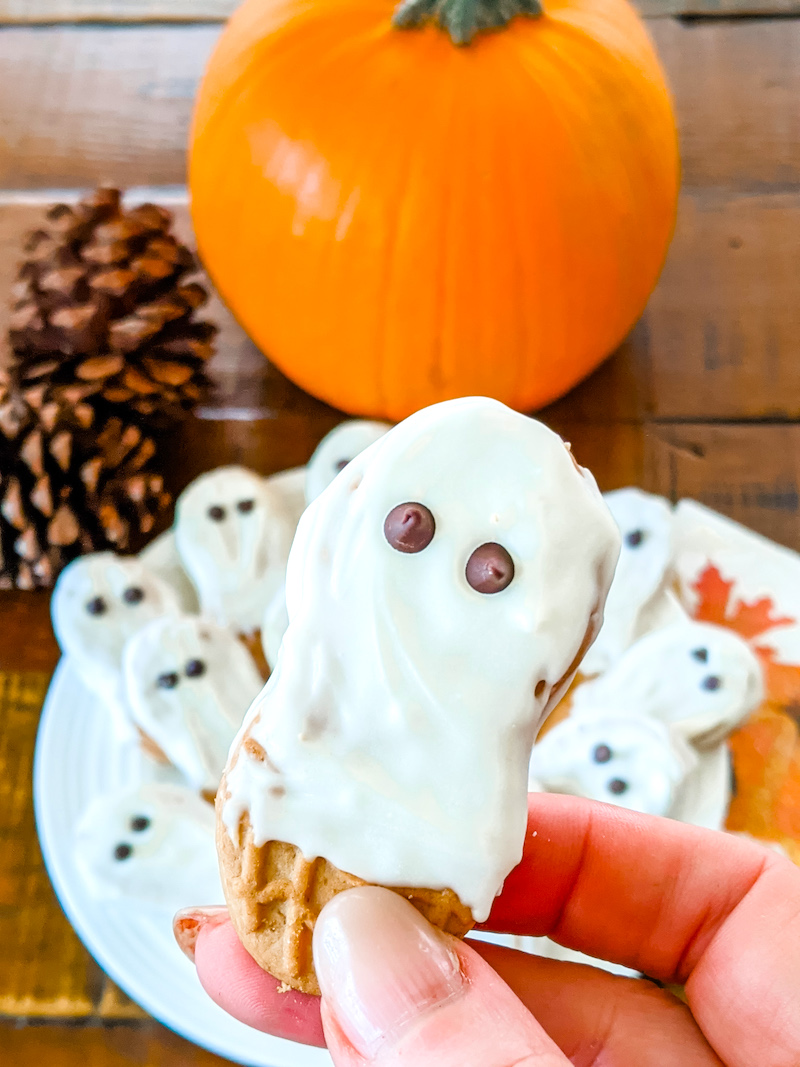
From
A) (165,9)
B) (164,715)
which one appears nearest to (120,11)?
(165,9)

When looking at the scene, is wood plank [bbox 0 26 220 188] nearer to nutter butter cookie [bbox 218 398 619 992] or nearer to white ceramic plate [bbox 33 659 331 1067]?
white ceramic plate [bbox 33 659 331 1067]

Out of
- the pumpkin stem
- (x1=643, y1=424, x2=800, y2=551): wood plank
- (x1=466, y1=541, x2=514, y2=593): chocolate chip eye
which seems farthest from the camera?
(x1=643, y1=424, x2=800, y2=551): wood plank

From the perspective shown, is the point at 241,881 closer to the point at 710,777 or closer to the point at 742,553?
the point at 710,777

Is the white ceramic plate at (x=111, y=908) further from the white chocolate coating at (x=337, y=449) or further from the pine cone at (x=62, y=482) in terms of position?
the white chocolate coating at (x=337, y=449)

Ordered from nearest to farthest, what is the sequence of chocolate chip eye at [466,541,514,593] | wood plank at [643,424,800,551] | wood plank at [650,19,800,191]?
chocolate chip eye at [466,541,514,593] → wood plank at [643,424,800,551] → wood plank at [650,19,800,191]

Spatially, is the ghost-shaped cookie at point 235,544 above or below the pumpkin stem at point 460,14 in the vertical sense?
below

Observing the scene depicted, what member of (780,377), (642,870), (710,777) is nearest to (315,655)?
(642,870)

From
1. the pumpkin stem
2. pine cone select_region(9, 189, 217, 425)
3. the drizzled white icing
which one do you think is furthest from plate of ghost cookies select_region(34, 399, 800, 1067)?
the pumpkin stem

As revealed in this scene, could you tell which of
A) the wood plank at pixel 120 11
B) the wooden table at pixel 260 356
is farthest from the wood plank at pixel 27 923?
the wood plank at pixel 120 11

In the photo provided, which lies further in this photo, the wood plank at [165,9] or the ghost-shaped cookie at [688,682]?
the wood plank at [165,9]
